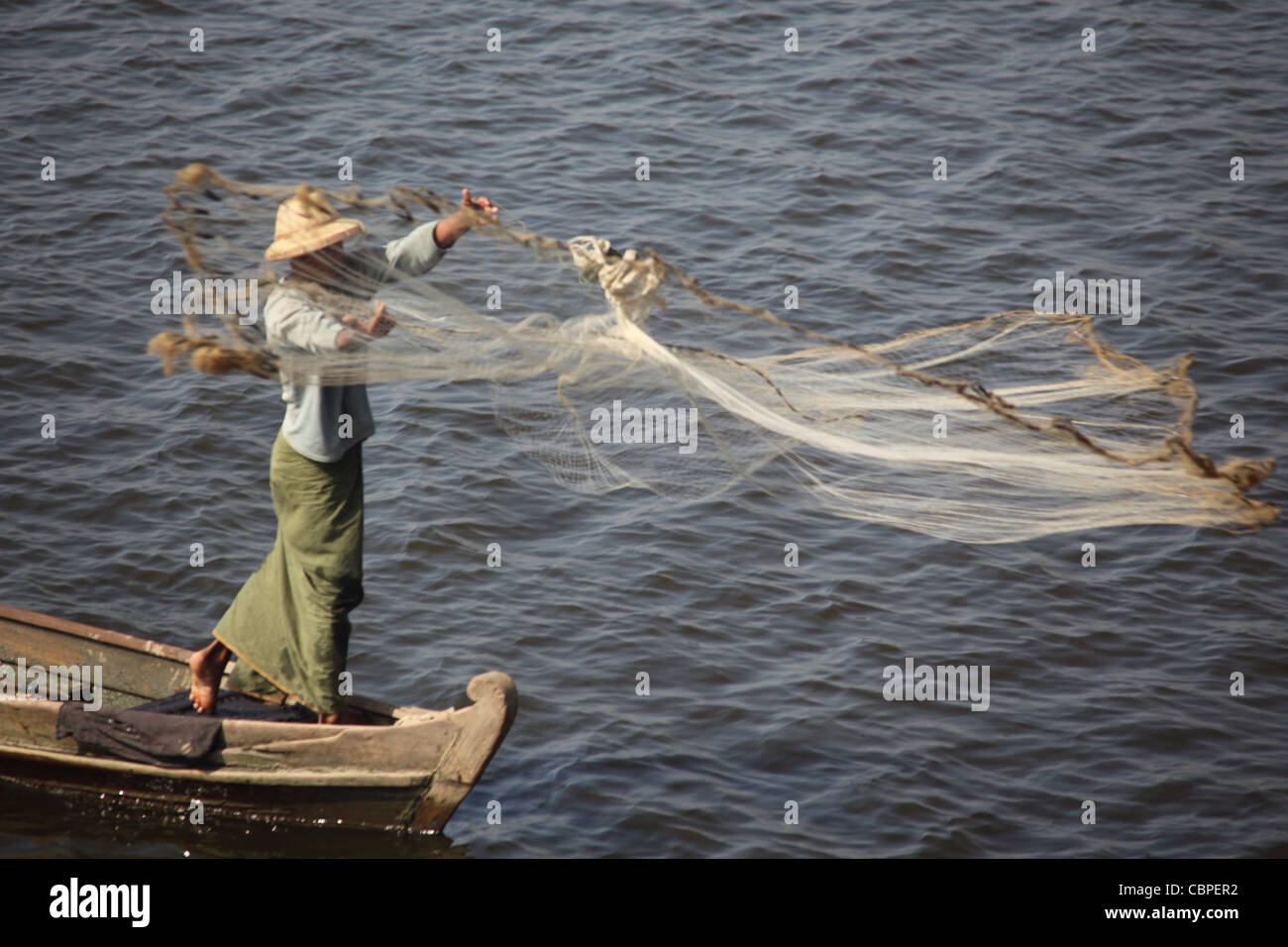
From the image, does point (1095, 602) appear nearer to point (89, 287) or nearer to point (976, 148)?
point (976, 148)

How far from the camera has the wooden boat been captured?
5.02m

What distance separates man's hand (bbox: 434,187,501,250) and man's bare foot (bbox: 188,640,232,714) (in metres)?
1.83

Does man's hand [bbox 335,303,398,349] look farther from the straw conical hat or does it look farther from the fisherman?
the straw conical hat

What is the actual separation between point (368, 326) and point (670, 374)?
118 cm

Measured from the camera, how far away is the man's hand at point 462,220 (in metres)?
4.53

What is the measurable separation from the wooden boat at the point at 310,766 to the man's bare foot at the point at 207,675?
0.80 feet

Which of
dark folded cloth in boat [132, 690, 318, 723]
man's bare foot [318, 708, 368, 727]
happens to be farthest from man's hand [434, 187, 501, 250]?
dark folded cloth in boat [132, 690, 318, 723]

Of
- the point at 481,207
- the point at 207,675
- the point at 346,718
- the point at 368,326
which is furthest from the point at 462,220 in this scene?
the point at 207,675

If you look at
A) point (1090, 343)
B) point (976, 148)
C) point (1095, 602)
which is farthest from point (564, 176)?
point (1090, 343)

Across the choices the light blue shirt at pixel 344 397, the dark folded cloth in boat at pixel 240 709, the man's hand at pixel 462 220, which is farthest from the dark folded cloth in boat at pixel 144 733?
the man's hand at pixel 462 220

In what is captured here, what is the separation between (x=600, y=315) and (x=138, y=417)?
13.1ft

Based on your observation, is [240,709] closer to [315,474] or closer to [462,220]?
[315,474]

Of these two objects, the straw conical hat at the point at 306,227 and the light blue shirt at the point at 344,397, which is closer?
the straw conical hat at the point at 306,227

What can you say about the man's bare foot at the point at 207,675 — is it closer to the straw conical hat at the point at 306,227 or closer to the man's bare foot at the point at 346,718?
the man's bare foot at the point at 346,718
